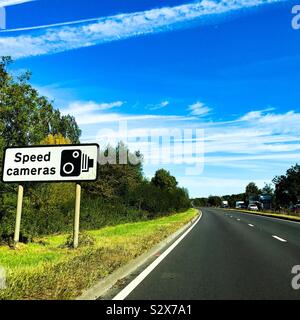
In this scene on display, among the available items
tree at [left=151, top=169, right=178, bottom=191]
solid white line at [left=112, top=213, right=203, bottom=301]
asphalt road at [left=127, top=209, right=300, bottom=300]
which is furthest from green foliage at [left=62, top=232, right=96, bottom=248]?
tree at [left=151, top=169, right=178, bottom=191]

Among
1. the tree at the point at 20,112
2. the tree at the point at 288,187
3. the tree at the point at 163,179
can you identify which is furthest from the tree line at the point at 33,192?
the tree at the point at 163,179

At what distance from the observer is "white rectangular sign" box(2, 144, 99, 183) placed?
514 inches

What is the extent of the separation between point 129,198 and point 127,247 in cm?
2816

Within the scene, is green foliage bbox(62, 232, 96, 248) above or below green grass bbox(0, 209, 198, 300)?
Result: above

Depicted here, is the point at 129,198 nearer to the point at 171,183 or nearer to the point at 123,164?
the point at 123,164

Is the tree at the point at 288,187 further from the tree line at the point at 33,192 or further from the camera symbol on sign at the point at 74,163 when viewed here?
the camera symbol on sign at the point at 74,163

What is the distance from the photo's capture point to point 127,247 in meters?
13.5

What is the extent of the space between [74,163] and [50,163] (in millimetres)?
725

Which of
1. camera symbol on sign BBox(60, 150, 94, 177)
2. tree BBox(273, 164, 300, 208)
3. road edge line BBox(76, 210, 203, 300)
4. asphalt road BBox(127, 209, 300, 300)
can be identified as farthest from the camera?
tree BBox(273, 164, 300, 208)

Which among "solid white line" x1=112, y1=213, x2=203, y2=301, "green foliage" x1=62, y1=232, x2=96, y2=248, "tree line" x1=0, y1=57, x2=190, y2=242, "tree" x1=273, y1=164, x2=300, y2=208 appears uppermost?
"tree" x1=273, y1=164, x2=300, y2=208

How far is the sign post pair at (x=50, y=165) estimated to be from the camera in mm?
13031

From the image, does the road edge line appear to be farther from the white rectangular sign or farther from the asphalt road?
the white rectangular sign

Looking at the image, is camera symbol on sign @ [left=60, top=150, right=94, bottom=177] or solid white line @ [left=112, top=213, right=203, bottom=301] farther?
camera symbol on sign @ [left=60, top=150, right=94, bottom=177]
